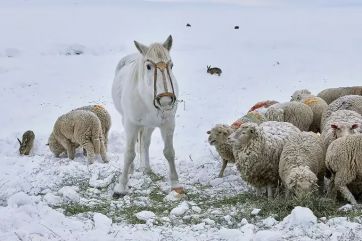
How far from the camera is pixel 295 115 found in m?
9.47

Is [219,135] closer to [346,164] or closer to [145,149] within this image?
[145,149]

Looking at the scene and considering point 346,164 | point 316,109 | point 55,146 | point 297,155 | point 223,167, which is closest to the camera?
point 346,164

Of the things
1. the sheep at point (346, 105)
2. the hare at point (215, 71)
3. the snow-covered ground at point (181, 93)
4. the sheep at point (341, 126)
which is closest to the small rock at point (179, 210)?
the snow-covered ground at point (181, 93)

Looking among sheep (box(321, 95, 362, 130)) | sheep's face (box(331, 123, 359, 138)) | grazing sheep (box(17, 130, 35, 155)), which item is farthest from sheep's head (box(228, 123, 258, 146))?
grazing sheep (box(17, 130, 35, 155))

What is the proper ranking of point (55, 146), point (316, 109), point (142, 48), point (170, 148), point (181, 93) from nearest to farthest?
point (142, 48) < point (170, 148) < point (316, 109) < point (55, 146) < point (181, 93)

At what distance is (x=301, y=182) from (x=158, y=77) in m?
2.20

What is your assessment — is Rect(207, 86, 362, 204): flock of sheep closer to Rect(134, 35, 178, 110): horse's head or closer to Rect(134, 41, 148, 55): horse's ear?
Rect(134, 35, 178, 110): horse's head

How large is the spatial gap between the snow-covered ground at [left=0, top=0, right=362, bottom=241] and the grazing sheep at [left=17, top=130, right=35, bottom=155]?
0.75 ft

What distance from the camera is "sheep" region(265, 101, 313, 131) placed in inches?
372

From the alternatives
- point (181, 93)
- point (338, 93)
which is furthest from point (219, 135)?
point (181, 93)

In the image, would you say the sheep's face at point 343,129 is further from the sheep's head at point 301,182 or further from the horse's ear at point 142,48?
the horse's ear at point 142,48

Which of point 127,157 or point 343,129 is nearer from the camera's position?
point 343,129

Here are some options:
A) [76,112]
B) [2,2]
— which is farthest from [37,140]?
[2,2]

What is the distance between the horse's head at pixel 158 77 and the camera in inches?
251
